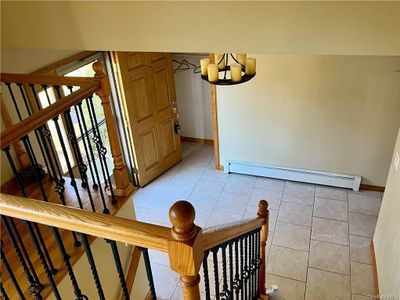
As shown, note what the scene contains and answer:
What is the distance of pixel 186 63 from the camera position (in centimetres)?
563

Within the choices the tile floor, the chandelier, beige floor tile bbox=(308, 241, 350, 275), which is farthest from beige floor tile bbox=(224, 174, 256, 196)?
the chandelier

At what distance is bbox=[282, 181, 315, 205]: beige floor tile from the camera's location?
15.2 feet

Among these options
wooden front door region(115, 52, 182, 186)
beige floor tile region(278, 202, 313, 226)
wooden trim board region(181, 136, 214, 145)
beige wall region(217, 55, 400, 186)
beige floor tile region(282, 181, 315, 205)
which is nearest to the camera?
beige wall region(217, 55, 400, 186)

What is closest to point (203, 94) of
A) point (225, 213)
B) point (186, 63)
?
point (186, 63)

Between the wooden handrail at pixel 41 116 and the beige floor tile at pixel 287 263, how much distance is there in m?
2.70

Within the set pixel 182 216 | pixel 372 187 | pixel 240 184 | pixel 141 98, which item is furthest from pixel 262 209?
pixel 372 187

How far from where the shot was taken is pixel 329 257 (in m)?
3.74

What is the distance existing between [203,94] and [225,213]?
226cm

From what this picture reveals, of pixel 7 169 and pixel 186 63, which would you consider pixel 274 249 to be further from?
pixel 186 63

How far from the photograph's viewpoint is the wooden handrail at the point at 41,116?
5.47ft

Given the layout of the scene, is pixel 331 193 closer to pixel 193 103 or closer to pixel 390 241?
pixel 390 241

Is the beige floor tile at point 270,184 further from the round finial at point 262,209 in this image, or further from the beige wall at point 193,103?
the round finial at point 262,209

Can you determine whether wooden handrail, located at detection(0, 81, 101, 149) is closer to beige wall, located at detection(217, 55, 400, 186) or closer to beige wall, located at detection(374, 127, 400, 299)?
beige wall, located at detection(374, 127, 400, 299)

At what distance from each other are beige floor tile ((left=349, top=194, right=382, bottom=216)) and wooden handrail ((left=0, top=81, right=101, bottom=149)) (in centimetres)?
368
